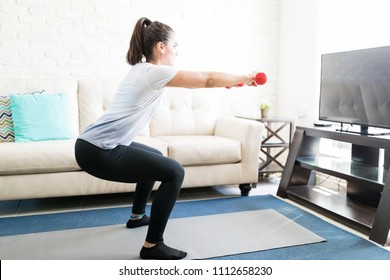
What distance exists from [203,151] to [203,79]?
119cm

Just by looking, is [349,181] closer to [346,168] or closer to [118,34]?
[346,168]

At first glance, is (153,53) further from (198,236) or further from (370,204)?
(370,204)

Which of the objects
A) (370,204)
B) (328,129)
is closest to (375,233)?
(370,204)

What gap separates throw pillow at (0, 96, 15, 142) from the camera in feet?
9.16

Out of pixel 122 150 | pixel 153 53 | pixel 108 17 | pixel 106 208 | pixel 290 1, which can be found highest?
pixel 290 1

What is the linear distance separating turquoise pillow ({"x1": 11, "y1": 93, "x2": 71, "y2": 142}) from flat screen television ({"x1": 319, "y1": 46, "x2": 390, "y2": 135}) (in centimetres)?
195

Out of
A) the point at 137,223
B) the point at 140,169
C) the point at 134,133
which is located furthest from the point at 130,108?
the point at 137,223

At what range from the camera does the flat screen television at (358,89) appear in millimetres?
2422

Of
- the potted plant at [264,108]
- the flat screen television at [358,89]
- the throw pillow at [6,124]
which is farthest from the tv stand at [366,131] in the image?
the throw pillow at [6,124]

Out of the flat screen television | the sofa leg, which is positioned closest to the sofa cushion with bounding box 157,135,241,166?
the sofa leg

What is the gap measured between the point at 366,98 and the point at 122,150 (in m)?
1.66

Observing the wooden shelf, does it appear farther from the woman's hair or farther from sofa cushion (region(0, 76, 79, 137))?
sofa cushion (region(0, 76, 79, 137))

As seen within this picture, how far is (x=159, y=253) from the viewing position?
183 centimetres

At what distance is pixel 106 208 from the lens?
8.86ft
